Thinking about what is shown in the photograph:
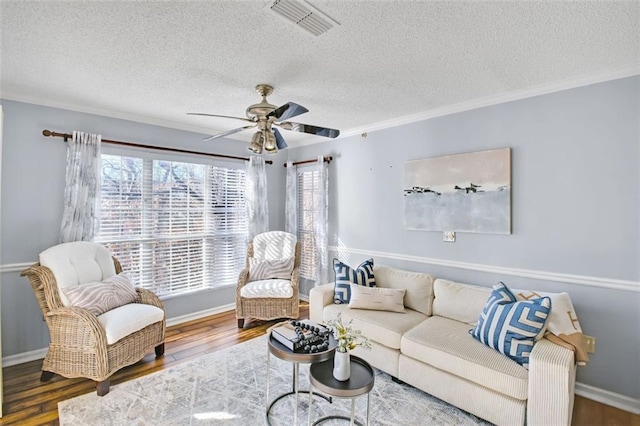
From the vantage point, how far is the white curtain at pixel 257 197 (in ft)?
15.5

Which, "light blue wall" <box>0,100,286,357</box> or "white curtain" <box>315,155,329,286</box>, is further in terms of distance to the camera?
"white curtain" <box>315,155,329,286</box>

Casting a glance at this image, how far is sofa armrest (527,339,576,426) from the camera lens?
6.07 feet

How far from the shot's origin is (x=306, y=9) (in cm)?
170

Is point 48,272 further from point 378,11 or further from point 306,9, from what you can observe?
point 378,11

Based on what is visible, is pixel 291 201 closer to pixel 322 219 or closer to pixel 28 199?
pixel 322 219

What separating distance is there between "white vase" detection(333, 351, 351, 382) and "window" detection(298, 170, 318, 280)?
2.99m

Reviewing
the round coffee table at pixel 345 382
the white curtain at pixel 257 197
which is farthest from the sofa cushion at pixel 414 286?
the white curtain at pixel 257 197

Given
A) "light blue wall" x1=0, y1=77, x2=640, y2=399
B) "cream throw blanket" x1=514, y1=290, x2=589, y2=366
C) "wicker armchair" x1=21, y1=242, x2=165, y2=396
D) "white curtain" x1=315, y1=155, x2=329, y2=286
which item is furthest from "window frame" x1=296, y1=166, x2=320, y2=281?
"cream throw blanket" x1=514, y1=290, x2=589, y2=366

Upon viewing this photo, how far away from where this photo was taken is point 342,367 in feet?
6.19

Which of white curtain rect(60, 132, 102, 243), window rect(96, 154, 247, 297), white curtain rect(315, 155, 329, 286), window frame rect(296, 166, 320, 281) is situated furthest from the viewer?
window frame rect(296, 166, 320, 281)

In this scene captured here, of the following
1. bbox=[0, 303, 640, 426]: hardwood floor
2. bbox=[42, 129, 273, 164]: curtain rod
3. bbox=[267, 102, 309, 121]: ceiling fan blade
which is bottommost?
bbox=[0, 303, 640, 426]: hardwood floor

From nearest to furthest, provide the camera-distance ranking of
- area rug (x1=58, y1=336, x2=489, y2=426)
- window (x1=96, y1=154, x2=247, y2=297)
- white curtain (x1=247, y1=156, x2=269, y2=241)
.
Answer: area rug (x1=58, y1=336, x2=489, y2=426), window (x1=96, y1=154, x2=247, y2=297), white curtain (x1=247, y1=156, x2=269, y2=241)

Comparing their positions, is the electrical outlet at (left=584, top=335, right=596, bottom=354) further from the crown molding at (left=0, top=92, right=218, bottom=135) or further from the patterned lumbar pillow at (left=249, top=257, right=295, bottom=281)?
the crown molding at (left=0, top=92, right=218, bottom=135)

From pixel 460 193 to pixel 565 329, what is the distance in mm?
1495
